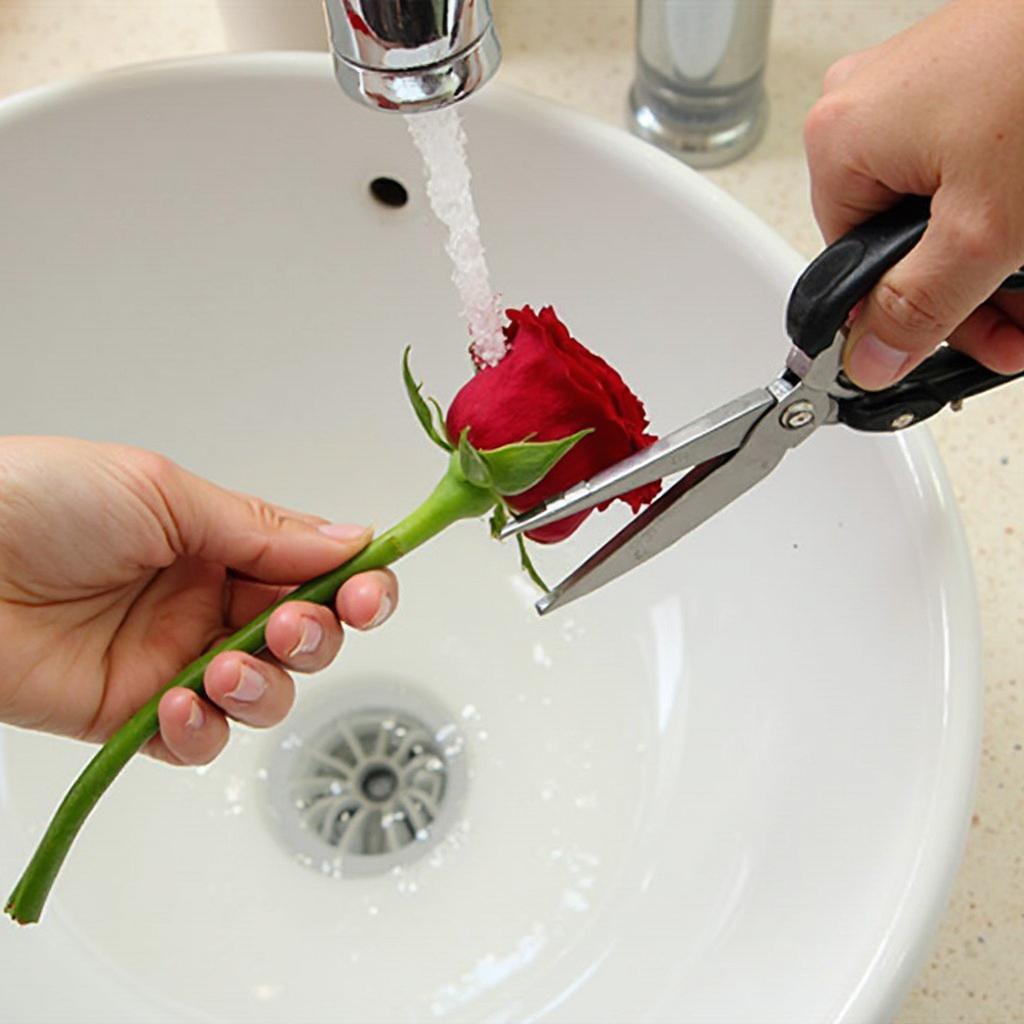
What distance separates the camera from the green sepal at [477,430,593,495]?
1.34ft

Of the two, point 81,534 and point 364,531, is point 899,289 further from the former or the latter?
point 81,534

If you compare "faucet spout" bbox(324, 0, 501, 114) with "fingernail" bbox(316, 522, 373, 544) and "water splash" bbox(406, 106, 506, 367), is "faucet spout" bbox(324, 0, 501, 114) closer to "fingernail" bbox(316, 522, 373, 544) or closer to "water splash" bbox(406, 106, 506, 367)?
"water splash" bbox(406, 106, 506, 367)

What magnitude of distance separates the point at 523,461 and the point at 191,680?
0.14m

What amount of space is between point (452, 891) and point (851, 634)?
0.20 meters

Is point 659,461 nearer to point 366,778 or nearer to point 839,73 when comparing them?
point 839,73

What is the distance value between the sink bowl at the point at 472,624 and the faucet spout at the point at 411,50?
166mm

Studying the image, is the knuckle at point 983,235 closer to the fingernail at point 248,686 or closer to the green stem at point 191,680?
the green stem at point 191,680

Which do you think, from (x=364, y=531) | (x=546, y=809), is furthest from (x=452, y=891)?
(x=364, y=531)

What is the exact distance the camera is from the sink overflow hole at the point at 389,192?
0.63 metres

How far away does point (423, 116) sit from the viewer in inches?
18.2

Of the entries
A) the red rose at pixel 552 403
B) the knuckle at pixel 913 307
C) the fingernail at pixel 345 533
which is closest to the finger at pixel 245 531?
the fingernail at pixel 345 533

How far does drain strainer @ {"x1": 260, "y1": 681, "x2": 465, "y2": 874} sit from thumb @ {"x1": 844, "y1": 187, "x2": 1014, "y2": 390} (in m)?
0.31

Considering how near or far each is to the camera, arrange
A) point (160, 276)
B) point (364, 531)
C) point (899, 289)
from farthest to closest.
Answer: point (160, 276) < point (364, 531) < point (899, 289)

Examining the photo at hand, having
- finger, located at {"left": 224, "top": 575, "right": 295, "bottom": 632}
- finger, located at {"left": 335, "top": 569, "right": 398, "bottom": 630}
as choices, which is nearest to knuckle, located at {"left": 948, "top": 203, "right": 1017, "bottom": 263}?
finger, located at {"left": 335, "top": 569, "right": 398, "bottom": 630}
